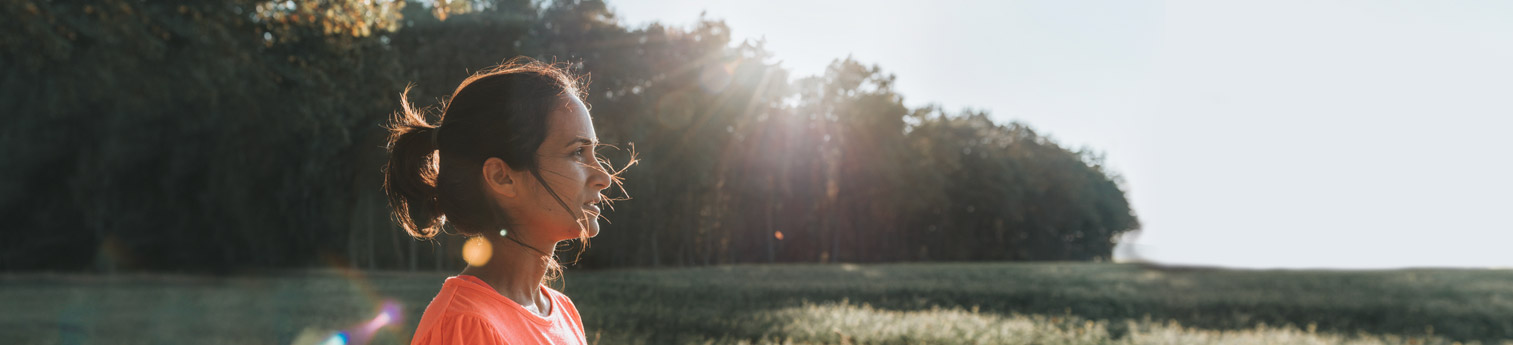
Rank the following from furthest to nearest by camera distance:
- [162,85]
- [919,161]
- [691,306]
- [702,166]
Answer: [919,161] → [702,166] → [162,85] → [691,306]

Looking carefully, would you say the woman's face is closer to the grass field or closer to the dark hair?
the dark hair

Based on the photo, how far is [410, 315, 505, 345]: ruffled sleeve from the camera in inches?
56.7

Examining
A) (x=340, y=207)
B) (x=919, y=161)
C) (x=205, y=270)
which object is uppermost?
(x=919, y=161)

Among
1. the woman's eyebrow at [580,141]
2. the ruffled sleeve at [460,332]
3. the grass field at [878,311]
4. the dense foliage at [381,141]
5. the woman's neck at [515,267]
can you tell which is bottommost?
the grass field at [878,311]

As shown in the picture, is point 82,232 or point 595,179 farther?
point 82,232

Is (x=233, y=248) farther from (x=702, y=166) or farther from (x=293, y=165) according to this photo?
(x=702, y=166)

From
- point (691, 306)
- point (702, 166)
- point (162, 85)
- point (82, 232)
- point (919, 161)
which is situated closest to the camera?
point (691, 306)

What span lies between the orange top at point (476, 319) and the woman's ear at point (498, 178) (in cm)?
16

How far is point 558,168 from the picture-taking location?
1.60 metres

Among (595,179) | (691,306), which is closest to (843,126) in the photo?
(691,306)

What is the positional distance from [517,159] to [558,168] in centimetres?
7

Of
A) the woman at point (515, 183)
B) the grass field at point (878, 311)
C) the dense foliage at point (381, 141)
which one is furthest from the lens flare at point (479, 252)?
the grass field at point (878, 311)

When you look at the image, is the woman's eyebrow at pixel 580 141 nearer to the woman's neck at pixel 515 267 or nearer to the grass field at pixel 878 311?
the woman's neck at pixel 515 267

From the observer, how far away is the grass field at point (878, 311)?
887 cm
